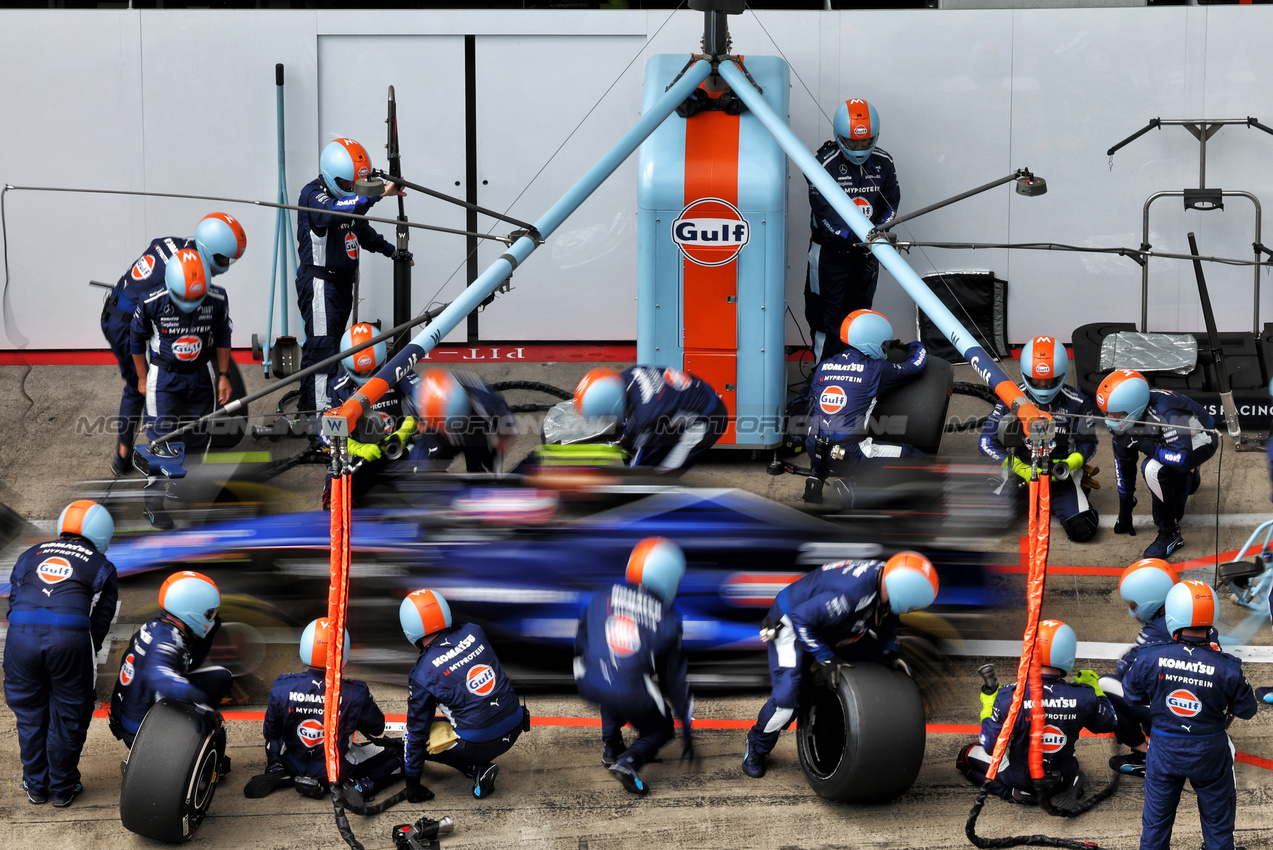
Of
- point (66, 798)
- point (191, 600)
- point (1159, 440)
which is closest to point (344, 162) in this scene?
point (191, 600)

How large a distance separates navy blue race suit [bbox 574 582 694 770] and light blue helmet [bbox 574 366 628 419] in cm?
164

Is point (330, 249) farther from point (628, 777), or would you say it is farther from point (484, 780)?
point (628, 777)

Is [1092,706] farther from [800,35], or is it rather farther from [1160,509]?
[800,35]

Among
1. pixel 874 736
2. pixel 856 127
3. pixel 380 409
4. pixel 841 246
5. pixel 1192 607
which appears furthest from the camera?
pixel 841 246

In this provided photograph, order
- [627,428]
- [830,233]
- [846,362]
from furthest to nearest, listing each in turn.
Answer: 1. [830,233]
2. [846,362]
3. [627,428]

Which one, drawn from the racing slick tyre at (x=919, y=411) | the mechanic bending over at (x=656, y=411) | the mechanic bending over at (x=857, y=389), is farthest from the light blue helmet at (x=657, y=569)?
the racing slick tyre at (x=919, y=411)

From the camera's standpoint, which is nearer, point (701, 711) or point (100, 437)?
point (701, 711)

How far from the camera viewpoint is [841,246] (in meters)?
10.8

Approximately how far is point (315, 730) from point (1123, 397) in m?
5.28

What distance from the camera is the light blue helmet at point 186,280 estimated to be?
884 centimetres

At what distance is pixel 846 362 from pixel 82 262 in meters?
7.36

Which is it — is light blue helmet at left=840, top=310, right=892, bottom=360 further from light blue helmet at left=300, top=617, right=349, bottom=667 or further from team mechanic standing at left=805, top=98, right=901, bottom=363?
light blue helmet at left=300, top=617, right=349, bottom=667

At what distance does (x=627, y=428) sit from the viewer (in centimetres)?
834

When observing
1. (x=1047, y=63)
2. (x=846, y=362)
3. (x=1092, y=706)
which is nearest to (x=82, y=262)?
(x=846, y=362)
